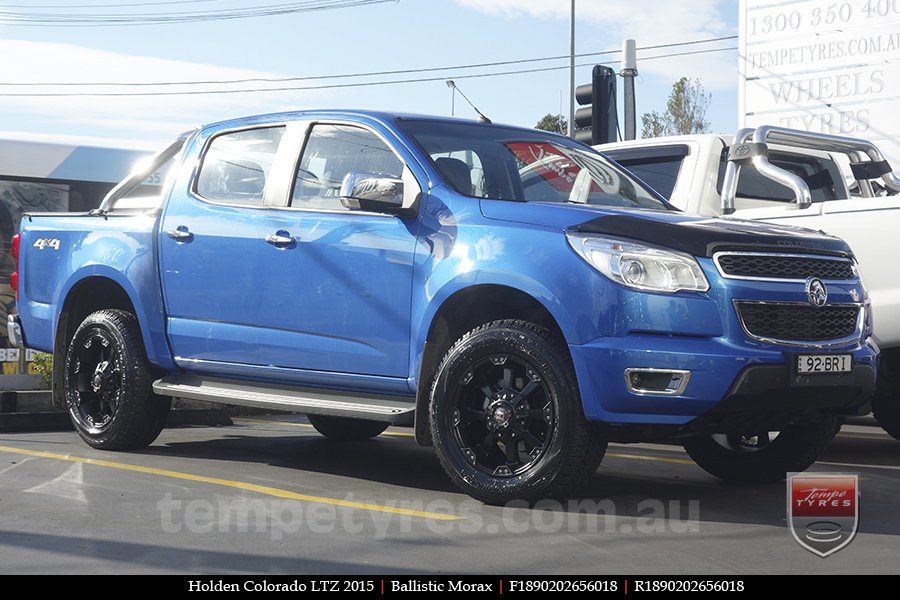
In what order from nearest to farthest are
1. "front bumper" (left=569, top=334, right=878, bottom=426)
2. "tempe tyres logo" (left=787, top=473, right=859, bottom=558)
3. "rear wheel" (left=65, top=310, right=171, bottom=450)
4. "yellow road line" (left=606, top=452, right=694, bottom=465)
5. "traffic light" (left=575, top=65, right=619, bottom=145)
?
"tempe tyres logo" (left=787, top=473, right=859, bottom=558) < "front bumper" (left=569, top=334, right=878, bottom=426) < "rear wheel" (left=65, top=310, right=171, bottom=450) < "yellow road line" (left=606, top=452, right=694, bottom=465) < "traffic light" (left=575, top=65, right=619, bottom=145)

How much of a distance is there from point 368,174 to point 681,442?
2.15 meters

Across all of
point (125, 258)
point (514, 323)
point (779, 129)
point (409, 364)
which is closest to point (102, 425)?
point (125, 258)

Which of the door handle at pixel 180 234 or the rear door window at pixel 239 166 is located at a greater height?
the rear door window at pixel 239 166

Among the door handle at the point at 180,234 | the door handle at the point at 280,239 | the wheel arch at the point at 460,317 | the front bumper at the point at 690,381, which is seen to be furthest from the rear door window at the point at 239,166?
the front bumper at the point at 690,381

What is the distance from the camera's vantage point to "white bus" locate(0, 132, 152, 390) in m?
15.3

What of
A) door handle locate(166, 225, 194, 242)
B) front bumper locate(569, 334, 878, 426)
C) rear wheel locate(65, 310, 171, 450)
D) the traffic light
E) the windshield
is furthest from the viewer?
the traffic light

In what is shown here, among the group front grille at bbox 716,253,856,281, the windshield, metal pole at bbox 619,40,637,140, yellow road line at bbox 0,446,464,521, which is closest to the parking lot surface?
yellow road line at bbox 0,446,464,521

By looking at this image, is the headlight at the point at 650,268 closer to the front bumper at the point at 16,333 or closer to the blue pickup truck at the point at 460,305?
the blue pickup truck at the point at 460,305

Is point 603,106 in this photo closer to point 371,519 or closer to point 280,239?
point 280,239

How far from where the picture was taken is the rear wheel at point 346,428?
895 centimetres

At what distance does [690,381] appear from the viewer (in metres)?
5.63

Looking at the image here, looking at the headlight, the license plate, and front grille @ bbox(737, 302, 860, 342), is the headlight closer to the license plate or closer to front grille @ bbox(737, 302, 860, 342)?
front grille @ bbox(737, 302, 860, 342)

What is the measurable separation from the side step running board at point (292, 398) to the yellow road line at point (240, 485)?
42cm

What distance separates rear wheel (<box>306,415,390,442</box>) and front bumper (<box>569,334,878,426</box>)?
134 inches
